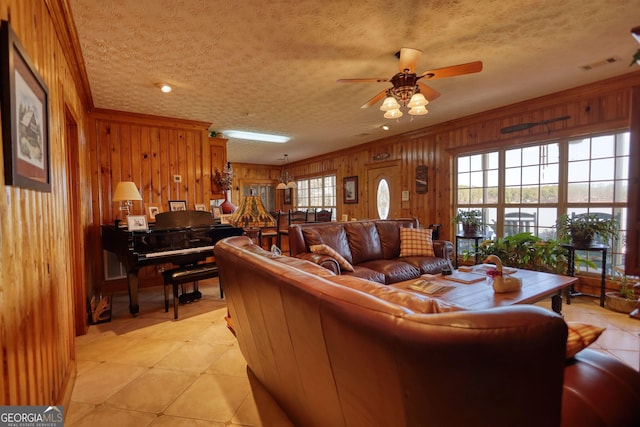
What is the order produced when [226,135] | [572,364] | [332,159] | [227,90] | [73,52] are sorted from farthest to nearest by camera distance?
[332,159]
[226,135]
[227,90]
[73,52]
[572,364]

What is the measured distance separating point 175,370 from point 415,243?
9.38 feet

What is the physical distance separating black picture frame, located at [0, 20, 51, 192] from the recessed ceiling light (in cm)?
402

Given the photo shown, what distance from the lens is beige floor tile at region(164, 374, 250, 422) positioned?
167 cm

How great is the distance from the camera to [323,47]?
96.7 inches

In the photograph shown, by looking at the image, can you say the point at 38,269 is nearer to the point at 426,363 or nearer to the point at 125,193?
the point at 426,363

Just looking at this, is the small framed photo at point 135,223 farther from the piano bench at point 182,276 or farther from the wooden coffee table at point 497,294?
the wooden coffee table at point 497,294

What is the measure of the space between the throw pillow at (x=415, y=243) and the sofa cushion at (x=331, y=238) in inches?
30.9

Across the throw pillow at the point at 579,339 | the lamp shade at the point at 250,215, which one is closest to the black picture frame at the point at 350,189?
the lamp shade at the point at 250,215

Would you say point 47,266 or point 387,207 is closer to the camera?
point 47,266

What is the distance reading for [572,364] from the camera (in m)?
0.92

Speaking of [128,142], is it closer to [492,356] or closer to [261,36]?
[261,36]

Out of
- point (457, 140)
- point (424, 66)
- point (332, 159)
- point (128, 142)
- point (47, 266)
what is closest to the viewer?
point (47, 266)

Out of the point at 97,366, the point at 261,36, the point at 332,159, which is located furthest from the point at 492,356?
the point at 332,159

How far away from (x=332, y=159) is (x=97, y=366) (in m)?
6.26
